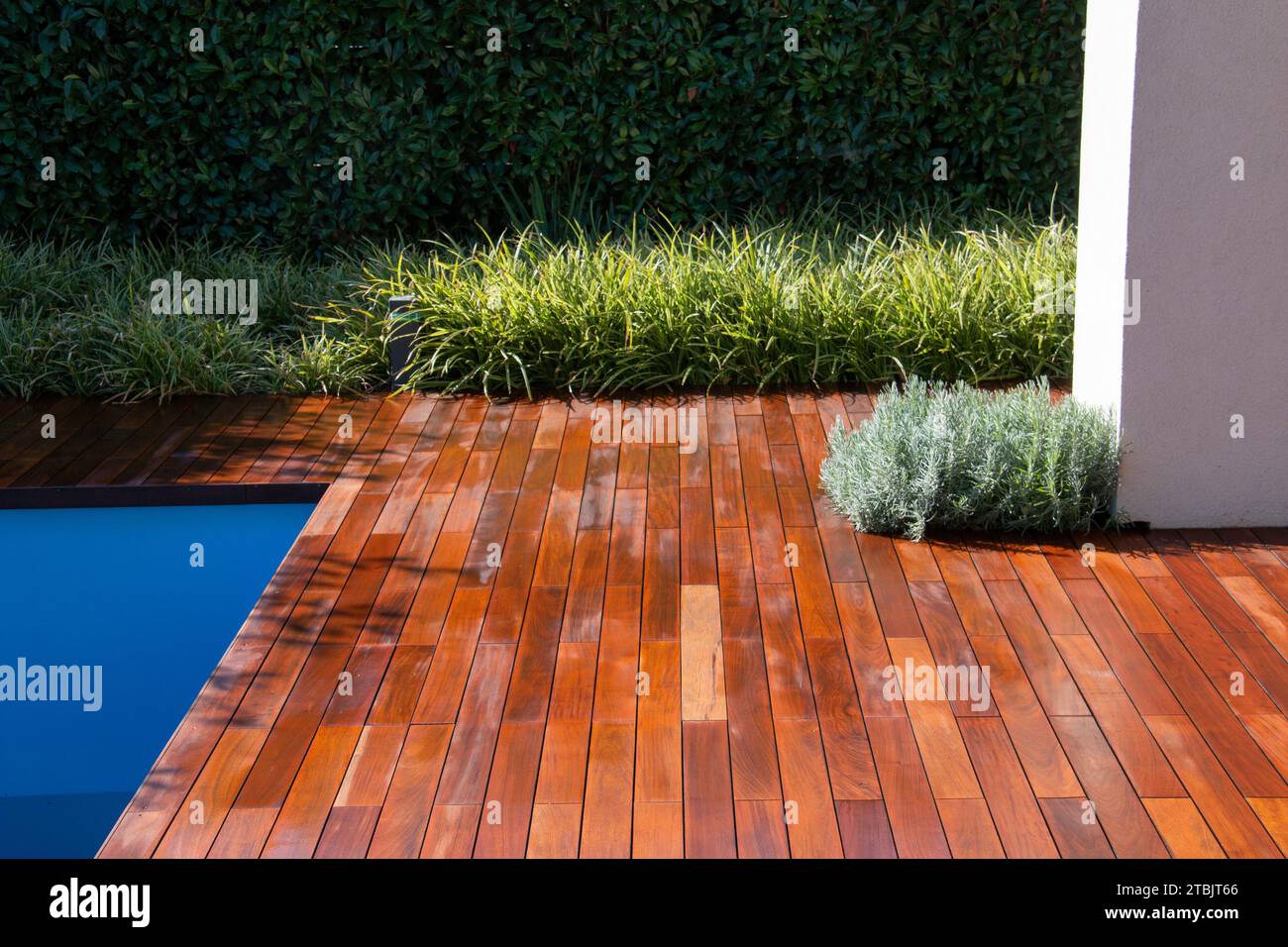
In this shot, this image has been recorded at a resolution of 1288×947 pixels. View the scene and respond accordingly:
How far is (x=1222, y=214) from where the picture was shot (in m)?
3.88

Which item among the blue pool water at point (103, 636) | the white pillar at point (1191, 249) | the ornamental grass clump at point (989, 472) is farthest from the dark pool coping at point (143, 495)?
the white pillar at point (1191, 249)

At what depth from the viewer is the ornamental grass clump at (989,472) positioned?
13.3ft

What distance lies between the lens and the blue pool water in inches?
162

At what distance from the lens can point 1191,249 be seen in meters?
3.90

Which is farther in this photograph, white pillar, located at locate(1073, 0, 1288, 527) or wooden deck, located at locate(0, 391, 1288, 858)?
white pillar, located at locate(1073, 0, 1288, 527)

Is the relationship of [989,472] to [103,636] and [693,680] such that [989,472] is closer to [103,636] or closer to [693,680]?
[693,680]

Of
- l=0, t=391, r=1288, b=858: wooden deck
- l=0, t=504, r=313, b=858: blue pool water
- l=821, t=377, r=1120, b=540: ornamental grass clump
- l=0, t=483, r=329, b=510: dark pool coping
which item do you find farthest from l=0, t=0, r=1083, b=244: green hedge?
l=821, t=377, r=1120, b=540: ornamental grass clump

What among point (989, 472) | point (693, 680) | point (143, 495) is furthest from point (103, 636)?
point (989, 472)

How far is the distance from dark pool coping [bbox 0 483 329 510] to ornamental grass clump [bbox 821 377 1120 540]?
6.94ft

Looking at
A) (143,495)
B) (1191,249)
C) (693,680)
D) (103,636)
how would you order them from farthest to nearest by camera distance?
(143,495)
(103,636)
(1191,249)
(693,680)

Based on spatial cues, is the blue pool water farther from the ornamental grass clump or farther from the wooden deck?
the ornamental grass clump

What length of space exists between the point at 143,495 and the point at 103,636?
20.3 inches

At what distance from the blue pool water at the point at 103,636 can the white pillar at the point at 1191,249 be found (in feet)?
9.57
